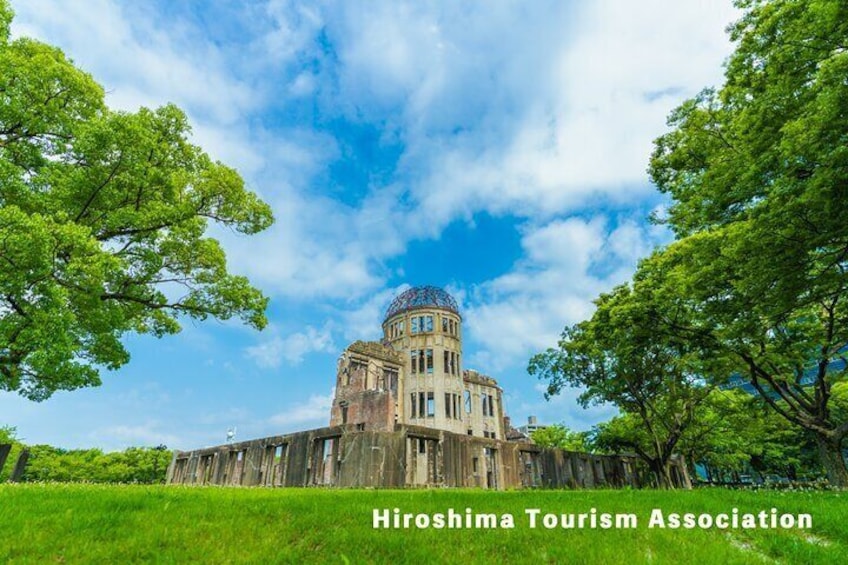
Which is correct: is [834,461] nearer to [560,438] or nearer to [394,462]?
[394,462]

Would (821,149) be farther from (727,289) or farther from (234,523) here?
(234,523)

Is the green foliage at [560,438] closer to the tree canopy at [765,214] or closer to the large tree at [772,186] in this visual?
the tree canopy at [765,214]

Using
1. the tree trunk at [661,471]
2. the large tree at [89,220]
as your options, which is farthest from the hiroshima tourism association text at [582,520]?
the tree trunk at [661,471]

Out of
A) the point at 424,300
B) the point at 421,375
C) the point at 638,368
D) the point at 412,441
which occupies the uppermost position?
the point at 424,300

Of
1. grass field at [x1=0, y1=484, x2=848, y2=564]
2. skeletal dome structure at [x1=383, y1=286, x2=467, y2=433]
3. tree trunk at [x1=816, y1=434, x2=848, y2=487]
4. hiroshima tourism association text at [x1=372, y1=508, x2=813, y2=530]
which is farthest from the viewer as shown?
skeletal dome structure at [x1=383, y1=286, x2=467, y2=433]

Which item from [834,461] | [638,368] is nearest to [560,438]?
[638,368]

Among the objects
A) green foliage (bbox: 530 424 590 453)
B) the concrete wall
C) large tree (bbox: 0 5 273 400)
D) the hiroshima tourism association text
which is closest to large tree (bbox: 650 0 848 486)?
the hiroshima tourism association text

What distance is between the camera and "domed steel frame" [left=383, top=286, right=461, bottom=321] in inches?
1725

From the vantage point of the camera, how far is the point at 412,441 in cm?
1486

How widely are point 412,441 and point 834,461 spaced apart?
18.0 metres

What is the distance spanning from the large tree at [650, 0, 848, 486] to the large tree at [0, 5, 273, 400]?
16775 millimetres

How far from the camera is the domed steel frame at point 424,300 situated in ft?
144

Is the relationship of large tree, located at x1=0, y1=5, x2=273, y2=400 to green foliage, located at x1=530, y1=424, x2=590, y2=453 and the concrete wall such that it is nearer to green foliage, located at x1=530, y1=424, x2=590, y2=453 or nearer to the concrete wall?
the concrete wall

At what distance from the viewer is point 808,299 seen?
42.0ft
